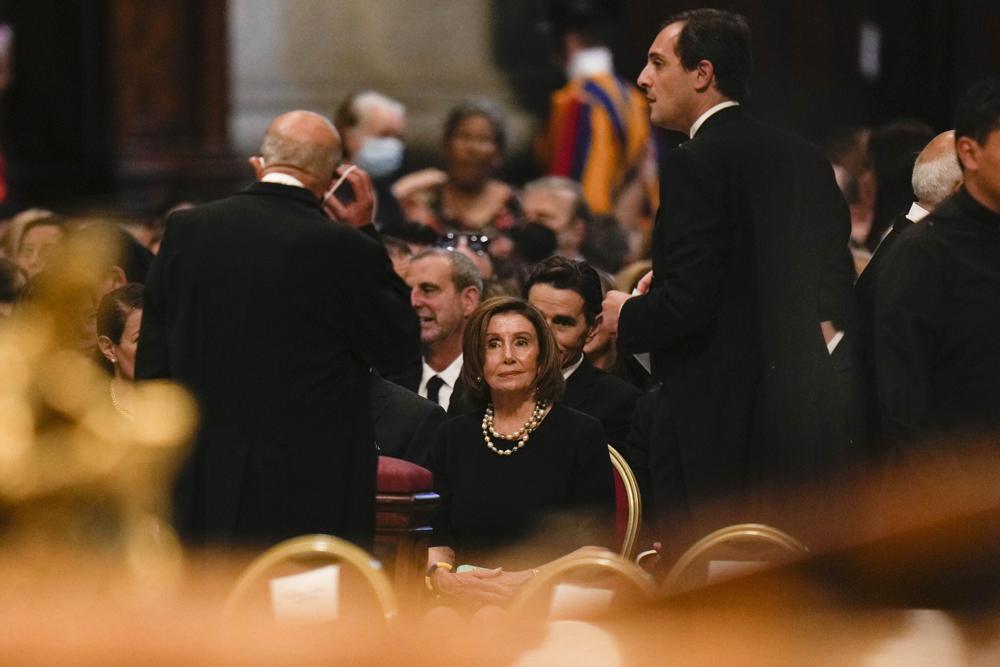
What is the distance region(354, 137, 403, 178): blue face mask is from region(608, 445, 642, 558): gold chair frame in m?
3.81

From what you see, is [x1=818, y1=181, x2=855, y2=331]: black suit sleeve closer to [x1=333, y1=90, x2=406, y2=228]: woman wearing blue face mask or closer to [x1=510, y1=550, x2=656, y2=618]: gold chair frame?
[x1=510, y1=550, x2=656, y2=618]: gold chair frame

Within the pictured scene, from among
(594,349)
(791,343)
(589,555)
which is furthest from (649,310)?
(594,349)

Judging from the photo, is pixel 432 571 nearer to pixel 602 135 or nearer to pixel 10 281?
pixel 10 281

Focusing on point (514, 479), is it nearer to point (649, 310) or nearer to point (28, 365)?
point (649, 310)

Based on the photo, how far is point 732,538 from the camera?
153 inches

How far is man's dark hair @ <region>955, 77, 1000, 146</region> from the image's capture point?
171 inches

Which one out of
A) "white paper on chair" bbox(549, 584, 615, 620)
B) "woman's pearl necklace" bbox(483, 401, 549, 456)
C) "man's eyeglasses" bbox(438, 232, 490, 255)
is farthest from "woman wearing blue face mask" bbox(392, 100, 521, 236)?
"white paper on chair" bbox(549, 584, 615, 620)

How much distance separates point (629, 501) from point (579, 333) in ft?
2.64

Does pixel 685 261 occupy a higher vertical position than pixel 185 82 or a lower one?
higher

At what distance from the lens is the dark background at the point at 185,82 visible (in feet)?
38.0

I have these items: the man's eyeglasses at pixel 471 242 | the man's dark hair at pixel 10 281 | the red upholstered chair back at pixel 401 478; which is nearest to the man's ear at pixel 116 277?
the man's dark hair at pixel 10 281

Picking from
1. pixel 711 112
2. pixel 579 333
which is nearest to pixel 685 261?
pixel 711 112

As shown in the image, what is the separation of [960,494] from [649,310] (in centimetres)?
94

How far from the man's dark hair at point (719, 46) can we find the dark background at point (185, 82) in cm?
649
